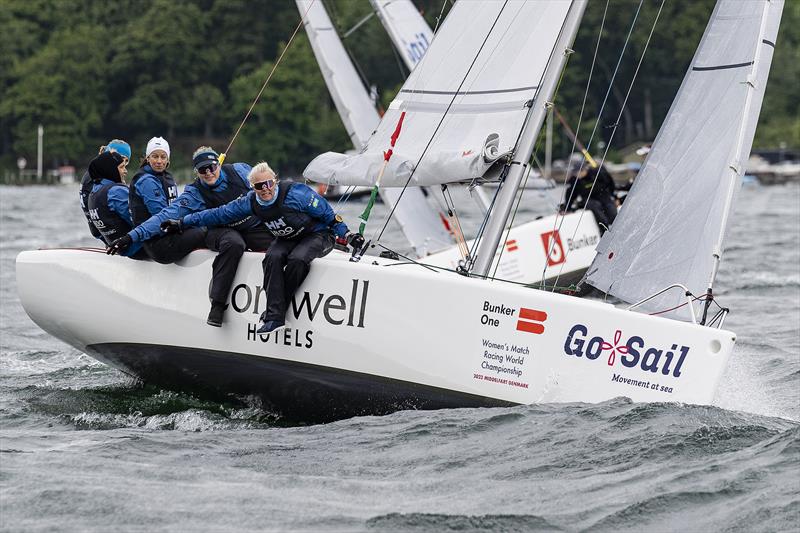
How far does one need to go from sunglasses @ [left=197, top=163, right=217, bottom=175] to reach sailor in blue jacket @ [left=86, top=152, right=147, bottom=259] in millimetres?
525

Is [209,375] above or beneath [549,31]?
beneath

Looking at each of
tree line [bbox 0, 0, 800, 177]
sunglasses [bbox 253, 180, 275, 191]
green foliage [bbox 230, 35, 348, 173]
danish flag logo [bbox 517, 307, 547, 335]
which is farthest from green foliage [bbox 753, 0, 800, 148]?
sunglasses [bbox 253, 180, 275, 191]

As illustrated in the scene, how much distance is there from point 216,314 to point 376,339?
945mm

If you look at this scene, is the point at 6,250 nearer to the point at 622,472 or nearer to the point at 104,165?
the point at 104,165

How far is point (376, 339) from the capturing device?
7.07 metres

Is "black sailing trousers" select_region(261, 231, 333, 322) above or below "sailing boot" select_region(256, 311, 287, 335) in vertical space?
above

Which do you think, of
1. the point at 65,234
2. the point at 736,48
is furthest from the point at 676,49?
the point at 736,48

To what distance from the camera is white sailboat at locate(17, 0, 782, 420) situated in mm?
6766

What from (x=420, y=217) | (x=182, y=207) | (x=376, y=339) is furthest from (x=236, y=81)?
(x=376, y=339)

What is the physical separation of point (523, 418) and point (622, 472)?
2.78ft

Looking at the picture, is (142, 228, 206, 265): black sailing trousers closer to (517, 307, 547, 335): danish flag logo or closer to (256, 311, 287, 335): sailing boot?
(256, 311, 287, 335): sailing boot

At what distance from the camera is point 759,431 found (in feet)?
21.3

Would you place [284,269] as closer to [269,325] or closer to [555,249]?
[269,325]

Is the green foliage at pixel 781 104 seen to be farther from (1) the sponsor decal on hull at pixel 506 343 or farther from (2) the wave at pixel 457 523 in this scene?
(2) the wave at pixel 457 523
